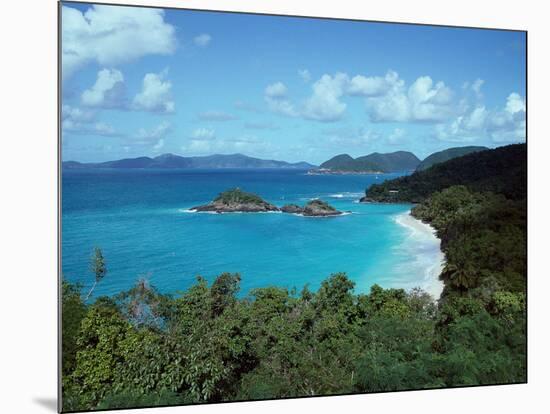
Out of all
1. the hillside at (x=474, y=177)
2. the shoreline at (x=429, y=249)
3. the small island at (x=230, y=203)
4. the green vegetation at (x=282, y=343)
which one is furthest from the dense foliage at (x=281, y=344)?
the hillside at (x=474, y=177)

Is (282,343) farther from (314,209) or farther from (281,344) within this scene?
(314,209)

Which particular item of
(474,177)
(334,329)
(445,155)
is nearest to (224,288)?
(334,329)

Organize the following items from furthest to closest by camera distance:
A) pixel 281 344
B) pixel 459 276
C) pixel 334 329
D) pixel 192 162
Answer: pixel 459 276, pixel 334 329, pixel 281 344, pixel 192 162

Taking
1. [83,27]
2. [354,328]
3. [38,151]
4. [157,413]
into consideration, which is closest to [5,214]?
[38,151]

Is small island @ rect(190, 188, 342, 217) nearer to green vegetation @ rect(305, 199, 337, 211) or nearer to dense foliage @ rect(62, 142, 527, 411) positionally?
green vegetation @ rect(305, 199, 337, 211)

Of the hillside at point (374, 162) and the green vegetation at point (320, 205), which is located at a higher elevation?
the hillside at point (374, 162)

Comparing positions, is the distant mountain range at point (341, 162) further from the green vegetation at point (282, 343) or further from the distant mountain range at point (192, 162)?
the green vegetation at point (282, 343)
